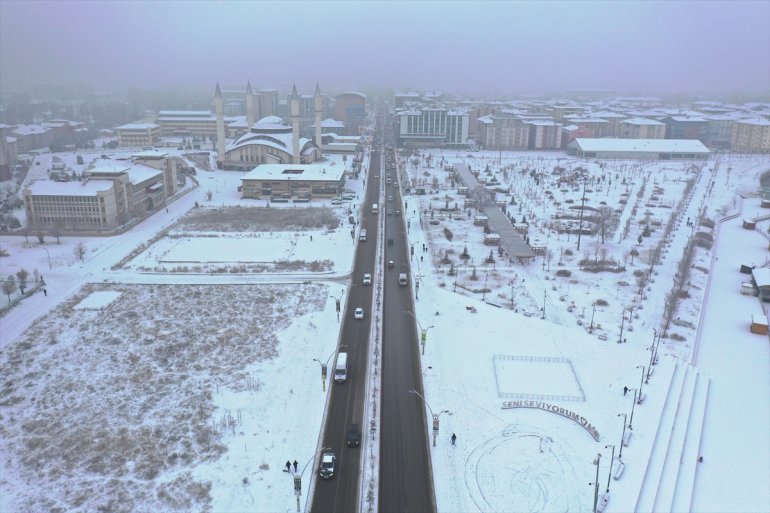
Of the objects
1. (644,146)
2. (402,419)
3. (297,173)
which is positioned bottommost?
(402,419)

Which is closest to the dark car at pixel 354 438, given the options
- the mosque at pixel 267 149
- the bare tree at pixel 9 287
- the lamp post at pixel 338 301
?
the lamp post at pixel 338 301

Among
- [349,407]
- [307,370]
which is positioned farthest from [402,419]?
[307,370]

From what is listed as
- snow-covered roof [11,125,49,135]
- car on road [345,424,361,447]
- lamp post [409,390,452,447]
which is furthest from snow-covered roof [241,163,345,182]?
snow-covered roof [11,125,49,135]

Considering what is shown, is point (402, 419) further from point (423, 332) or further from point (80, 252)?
point (80, 252)

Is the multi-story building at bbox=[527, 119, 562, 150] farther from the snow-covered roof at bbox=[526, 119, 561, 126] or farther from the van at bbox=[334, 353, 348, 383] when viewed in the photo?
the van at bbox=[334, 353, 348, 383]

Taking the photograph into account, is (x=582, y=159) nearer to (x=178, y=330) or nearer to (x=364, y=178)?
(x=364, y=178)
